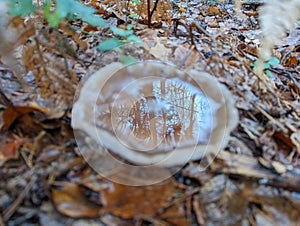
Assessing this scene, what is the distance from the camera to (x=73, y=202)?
2.32 ft

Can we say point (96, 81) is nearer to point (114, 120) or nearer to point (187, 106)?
point (114, 120)

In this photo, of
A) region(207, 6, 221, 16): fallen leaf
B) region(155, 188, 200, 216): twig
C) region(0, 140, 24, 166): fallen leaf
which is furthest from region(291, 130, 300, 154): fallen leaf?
region(207, 6, 221, 16): fallen leaf

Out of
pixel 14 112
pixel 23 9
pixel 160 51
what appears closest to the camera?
pixel 14 112

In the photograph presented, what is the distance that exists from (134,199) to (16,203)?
0.27 metres

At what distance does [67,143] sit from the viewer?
0.82 meters

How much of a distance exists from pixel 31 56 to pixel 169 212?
0.60 meters

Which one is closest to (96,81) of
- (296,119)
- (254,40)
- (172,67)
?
(172,67)

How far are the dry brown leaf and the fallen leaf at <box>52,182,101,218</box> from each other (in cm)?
3

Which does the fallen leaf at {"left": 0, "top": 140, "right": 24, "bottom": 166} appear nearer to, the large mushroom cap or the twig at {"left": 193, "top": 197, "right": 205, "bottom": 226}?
the large mushroom cap

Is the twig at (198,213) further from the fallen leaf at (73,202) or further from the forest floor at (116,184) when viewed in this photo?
the fallen leaf at (73,202)

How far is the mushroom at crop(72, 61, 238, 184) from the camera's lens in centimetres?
79

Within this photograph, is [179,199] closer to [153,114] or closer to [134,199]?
[134,199]

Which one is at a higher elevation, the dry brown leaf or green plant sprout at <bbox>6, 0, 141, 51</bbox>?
green plant sprout at <bbox>6, 0, 141, 51</bbox>

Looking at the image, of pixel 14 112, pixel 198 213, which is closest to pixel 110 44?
pixel 14 112
